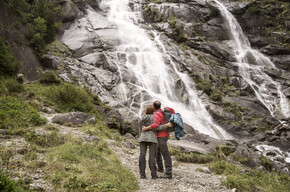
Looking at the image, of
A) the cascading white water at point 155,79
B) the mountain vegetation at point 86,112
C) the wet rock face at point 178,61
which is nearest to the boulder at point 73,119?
the mountain vegetation at point 86,112

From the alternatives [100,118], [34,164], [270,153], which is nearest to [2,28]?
[100,118]

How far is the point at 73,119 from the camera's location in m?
10.6

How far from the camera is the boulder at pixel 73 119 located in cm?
997

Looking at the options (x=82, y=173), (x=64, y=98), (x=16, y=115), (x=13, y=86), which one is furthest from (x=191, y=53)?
(x=82, y=173)

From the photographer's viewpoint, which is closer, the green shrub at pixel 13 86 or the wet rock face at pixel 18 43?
the green shrub at pixel 13 86

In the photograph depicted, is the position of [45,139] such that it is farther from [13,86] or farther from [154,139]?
[13,86]

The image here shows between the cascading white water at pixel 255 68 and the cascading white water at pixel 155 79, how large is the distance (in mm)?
9429

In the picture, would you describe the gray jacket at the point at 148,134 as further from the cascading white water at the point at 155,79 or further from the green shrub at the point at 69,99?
the cascading white water at the point at 155,79

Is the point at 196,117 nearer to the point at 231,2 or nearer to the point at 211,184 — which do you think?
the point at 211,184

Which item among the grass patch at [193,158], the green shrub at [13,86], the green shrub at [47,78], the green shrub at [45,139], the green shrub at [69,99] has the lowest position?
the grass patch at [193,158]

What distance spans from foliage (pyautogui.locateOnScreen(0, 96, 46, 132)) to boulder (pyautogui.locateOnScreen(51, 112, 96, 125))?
2.88ft

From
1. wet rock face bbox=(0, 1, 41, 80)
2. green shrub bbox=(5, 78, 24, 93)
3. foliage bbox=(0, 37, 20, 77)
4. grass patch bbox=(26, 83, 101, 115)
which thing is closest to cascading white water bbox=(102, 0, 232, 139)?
grass patch bbox=(26, 83, 101, 115)

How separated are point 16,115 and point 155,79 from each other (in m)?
15.4

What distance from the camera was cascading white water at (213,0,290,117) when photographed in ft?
79.8
